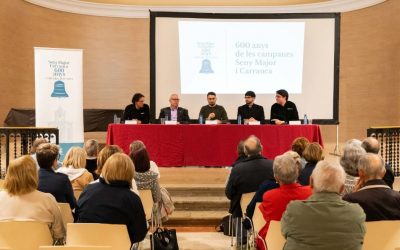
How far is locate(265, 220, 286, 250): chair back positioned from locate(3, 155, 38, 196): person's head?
1.55 m

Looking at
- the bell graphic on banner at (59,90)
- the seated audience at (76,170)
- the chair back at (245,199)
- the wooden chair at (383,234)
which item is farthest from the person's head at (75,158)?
the bell graphic on banner at (59,90)

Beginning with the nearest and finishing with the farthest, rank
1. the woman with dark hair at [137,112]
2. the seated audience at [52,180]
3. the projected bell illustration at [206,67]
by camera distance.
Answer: the seated audience at [52,180] < the woman with dark hair at [137,112] < the projected bell illustration at [206,67]

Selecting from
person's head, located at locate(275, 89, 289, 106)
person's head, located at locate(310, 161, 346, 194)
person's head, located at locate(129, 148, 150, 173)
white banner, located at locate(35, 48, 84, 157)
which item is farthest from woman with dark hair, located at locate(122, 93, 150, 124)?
person's head, located at locate(310, 161, 346, 194)

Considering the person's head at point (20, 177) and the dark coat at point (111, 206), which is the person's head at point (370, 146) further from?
the person's head at point (20, 177)

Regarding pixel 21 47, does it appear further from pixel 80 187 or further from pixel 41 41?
pixel 80 187

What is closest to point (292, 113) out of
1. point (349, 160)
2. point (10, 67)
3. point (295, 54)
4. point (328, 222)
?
point (295, 54)

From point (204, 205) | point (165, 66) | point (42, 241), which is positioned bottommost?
point (204, 205)

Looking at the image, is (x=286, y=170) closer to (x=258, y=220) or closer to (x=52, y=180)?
(x=258, y=220)

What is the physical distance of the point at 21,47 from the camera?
11.7m

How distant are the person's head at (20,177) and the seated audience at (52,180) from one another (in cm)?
48

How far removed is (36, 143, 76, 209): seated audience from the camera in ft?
12.2

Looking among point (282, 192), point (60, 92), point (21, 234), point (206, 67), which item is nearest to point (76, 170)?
point (21, 234)

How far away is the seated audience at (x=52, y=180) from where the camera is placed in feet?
12.2

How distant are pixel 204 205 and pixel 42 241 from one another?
11.3 ft
